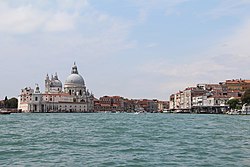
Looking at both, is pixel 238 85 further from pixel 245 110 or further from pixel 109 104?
pixel 109 104

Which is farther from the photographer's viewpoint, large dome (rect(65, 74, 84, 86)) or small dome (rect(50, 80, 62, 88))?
small dome (rect(50, 80, 62, 88))

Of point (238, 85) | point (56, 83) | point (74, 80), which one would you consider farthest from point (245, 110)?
point (56, 83)

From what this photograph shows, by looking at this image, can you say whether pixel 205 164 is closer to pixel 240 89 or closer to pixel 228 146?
pixel 228 146

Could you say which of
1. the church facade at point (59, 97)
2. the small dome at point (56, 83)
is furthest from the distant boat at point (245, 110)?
the small dome at point (56, 83)

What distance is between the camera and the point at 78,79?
406 feet

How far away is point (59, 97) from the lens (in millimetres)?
115938

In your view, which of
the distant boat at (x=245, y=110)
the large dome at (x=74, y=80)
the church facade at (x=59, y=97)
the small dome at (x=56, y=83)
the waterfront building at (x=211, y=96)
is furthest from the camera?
the small dome at (x=56, y=83)

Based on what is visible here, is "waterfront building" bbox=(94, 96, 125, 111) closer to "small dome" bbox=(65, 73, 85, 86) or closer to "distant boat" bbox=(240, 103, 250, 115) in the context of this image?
"small dome" bbox=(65, 73, 85, 86)

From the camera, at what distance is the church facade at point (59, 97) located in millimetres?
113625

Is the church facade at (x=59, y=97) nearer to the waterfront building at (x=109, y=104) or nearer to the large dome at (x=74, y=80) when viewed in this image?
the large dome at (x=74, y=80)

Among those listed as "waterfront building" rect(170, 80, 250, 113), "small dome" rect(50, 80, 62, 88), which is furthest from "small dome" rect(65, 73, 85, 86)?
"waterfront building" rect(170, 80, 250, 113)

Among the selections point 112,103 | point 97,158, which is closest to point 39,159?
point 97,158

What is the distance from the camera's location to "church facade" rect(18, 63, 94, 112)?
373 ft

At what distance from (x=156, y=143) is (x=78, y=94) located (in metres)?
109
